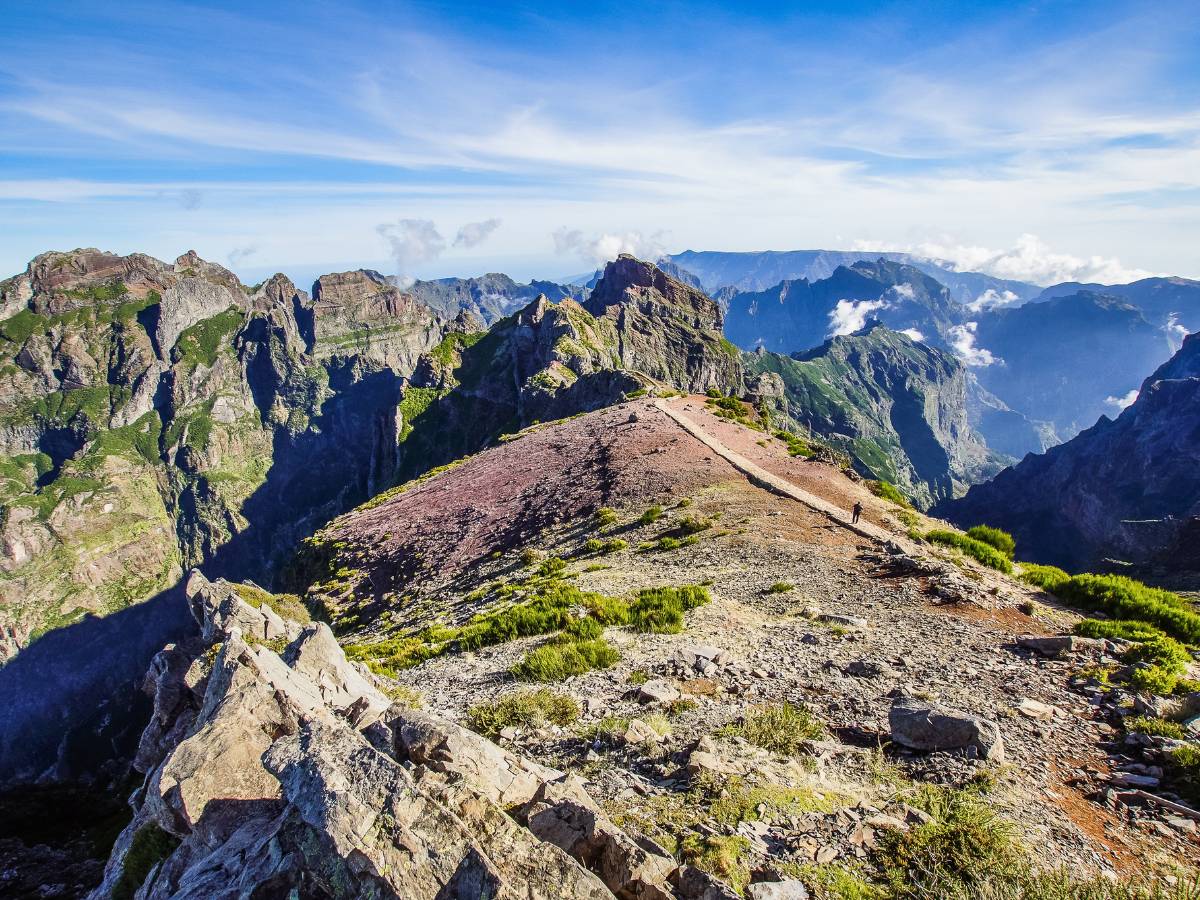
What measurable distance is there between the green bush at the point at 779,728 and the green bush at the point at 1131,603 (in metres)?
12.3

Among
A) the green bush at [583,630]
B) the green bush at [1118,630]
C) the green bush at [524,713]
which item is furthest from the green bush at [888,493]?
the green bush at [524,713]

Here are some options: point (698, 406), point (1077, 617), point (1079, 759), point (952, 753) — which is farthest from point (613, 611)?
point (698, 406)

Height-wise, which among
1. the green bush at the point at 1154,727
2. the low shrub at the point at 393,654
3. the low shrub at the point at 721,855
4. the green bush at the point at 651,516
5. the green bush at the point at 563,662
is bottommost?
the low shrub at the point at 393,654

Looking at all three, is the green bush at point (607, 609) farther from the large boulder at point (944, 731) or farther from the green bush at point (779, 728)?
the large boulder at point (944, 731)

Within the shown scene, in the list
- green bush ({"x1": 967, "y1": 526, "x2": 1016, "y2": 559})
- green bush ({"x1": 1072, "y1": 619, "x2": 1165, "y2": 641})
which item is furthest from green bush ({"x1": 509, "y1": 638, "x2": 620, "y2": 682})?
green bush ({"x1": 967, "y1": 526, "x2": 1016, "y2": 559})

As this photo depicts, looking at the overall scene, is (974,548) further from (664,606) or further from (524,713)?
(524,713)

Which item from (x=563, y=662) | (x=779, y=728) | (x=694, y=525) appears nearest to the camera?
(x=779, y=728)

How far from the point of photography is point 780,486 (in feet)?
108

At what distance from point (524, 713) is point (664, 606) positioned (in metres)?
7.58

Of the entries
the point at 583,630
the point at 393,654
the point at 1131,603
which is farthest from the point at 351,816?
the point at 1131,603

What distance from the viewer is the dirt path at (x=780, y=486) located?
1007 inches

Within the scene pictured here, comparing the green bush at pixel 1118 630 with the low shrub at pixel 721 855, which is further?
the green bush at pixel 1118 630

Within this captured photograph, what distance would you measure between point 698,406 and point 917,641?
45.2 metres

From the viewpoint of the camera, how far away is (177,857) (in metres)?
8.81
